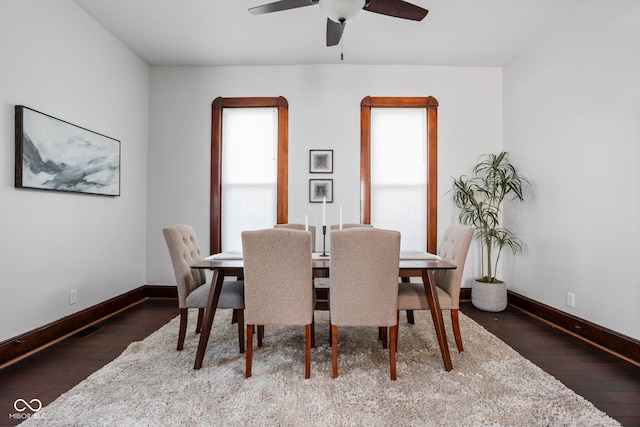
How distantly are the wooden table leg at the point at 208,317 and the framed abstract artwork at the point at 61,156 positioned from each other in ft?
5.33

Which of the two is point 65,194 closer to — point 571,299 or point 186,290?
point 186,290

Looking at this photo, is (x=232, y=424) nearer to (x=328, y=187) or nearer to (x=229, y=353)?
(x=229, y=353)

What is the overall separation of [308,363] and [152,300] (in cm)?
277

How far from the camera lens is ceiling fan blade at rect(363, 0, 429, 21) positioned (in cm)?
202

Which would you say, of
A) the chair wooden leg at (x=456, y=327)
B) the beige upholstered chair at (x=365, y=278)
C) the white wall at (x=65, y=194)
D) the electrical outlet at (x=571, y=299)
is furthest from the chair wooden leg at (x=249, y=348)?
the electrical outlet at (x=571, y=299)

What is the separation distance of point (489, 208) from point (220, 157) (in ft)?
11.2

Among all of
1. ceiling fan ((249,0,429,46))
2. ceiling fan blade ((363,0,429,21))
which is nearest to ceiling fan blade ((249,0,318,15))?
ceiling fan ((249,0,429,46))

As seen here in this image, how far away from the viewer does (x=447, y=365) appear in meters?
1.99

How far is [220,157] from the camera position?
3869 millimetres

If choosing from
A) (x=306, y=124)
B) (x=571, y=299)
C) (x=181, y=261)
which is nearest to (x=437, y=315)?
(x=571, y=299)

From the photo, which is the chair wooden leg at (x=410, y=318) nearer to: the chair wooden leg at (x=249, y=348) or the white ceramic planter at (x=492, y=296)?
→ the white ceramic planter at (x=492, y=296)

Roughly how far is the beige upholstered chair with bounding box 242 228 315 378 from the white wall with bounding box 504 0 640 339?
95.6 inches

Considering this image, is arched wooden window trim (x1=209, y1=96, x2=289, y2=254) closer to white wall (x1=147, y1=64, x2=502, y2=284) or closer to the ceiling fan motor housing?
white wall (x1=147, y1=64, x2=502, y2=284)

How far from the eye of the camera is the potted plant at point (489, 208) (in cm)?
337
